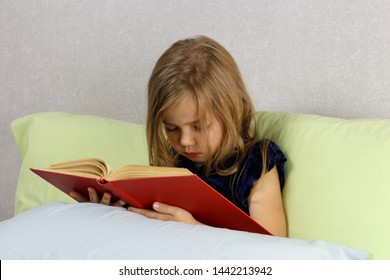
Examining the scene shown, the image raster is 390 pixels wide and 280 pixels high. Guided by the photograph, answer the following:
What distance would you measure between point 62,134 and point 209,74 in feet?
1.76

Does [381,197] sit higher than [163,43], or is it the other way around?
[163,43]

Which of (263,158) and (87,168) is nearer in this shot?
(87,168)

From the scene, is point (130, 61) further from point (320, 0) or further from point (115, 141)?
point (320, 0)

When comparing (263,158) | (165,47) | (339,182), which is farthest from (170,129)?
(165,47)

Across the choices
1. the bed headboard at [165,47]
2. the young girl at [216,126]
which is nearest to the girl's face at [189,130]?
the young girl at [216,126]

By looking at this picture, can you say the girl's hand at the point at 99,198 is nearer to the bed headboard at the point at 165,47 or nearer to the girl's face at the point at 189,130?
the girl's face at the point at 189,130

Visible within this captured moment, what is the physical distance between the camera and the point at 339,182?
52.8 inches

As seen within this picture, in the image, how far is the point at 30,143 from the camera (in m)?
1.81

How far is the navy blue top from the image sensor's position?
1.47 m

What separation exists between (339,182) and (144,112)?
36.7 inches

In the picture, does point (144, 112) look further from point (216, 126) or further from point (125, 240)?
point (125, 240)

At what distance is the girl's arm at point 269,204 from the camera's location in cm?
142

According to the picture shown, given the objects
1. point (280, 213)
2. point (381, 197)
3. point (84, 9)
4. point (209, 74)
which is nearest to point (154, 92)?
point (209, 74)
